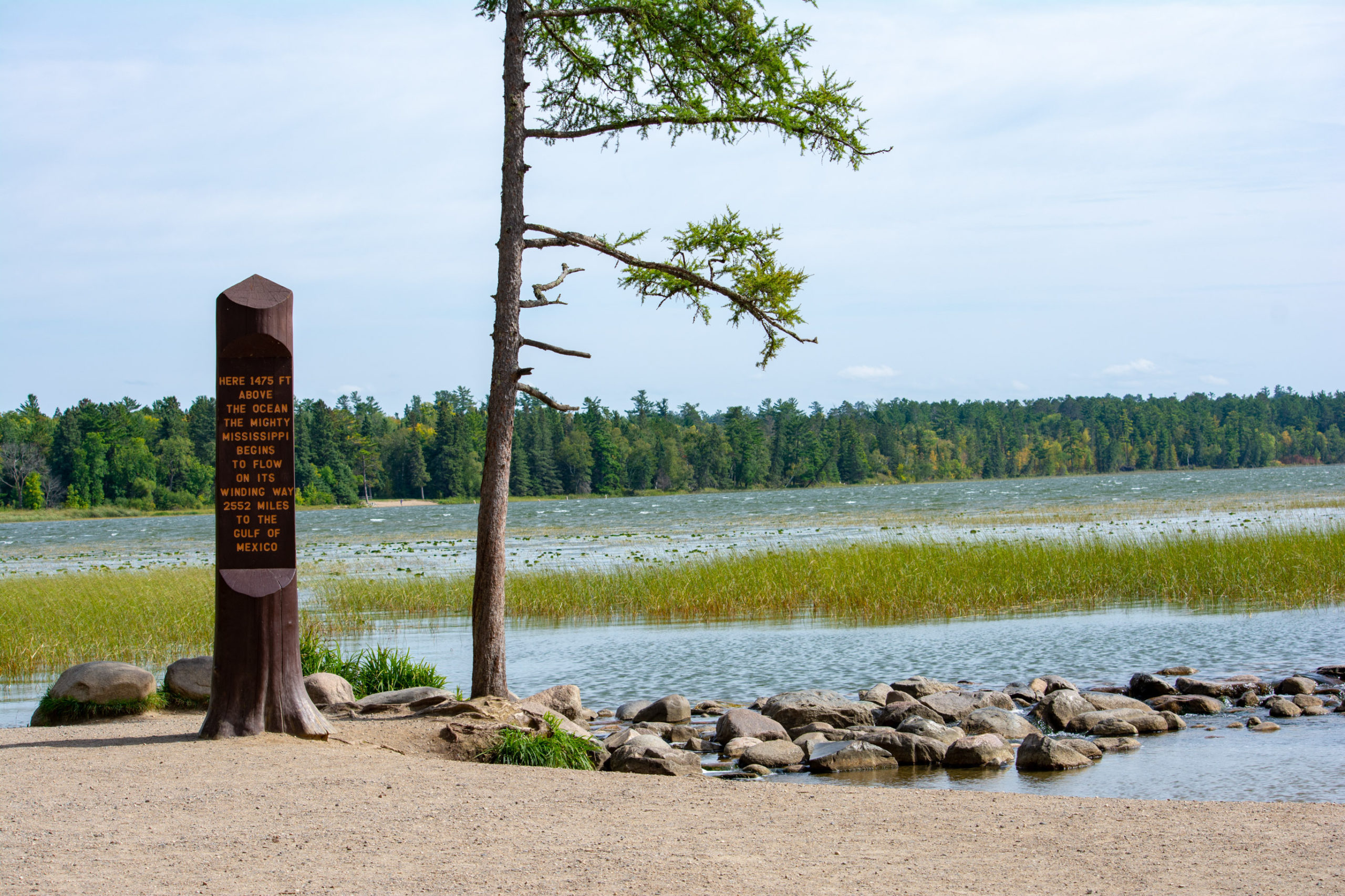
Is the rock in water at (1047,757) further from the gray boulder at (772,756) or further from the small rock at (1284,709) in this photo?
the small rock at (1284,709)

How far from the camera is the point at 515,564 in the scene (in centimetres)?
3522

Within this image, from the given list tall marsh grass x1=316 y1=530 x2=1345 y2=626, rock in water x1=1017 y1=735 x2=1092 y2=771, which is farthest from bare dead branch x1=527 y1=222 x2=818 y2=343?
tall marsh grass x1=316 y1=530 x2=1345 y2=626

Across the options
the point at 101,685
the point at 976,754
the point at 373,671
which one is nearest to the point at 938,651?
the point at 976,754

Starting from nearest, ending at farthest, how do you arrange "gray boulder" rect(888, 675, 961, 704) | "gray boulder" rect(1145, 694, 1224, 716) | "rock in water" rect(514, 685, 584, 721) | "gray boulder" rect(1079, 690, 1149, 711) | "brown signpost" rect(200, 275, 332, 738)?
"brown signpost" rect(200, 275, 332, 738) < "gray boulder" rect(1079, 690, 1149, 711) < "gray boulder" rect(1145, 694, 1224, 716) < "rock in water" rect(514, 685, 584, 721) < "gray boulder" rect(888, 675, 961, 704)

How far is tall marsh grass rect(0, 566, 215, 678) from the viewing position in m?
17.8

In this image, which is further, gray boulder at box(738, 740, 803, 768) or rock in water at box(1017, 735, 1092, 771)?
gray boulder at box(738, 740, 803, 768)

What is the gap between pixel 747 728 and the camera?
Answer: 12180 mm

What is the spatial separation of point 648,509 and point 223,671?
285ft

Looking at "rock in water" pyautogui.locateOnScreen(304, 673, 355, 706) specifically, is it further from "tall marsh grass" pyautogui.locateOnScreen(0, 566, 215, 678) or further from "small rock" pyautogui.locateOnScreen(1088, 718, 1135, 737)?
"small rock" pyautogui.locateOnScreen(1088, 718, 1135, 737)

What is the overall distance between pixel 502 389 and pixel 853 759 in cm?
515

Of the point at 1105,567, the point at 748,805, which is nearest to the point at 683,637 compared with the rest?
the point at 1105,567

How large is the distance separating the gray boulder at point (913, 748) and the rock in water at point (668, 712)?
9.28ft

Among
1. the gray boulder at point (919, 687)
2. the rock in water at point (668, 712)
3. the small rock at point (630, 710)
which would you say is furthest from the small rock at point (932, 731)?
the small rock at point (630, 710)

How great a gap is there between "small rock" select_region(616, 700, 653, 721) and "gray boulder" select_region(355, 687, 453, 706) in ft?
8.12
